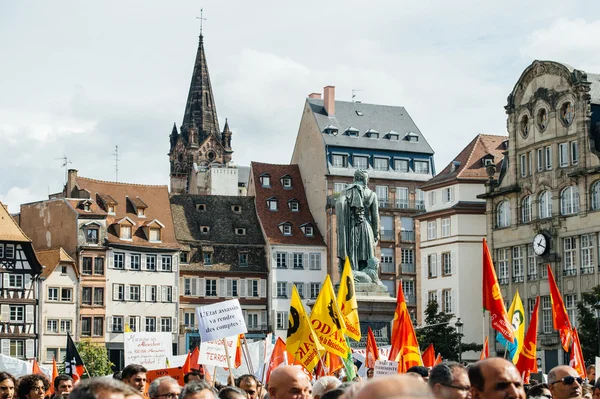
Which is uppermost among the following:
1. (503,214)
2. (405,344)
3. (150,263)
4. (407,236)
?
(407,236)

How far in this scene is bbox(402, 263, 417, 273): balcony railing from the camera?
312 ft

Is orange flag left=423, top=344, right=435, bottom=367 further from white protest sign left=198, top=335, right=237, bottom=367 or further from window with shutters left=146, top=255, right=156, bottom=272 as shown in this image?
window with shutters left=146, top=255, right=156, bottom=272

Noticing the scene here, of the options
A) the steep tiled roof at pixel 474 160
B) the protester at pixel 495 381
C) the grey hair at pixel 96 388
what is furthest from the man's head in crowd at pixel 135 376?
the steep tiled roof at pixel 474 160

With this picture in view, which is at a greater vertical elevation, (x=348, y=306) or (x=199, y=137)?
(x=199, y=137)

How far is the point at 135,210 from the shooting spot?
91438 mm

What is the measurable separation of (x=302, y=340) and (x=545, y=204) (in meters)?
55.4

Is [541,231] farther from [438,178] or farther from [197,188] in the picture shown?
[197,188]

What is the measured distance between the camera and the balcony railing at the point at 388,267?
9394cm

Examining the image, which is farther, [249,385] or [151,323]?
[151,323]

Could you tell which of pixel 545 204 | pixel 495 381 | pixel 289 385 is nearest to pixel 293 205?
pixel 545 204

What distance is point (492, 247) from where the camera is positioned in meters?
79.2

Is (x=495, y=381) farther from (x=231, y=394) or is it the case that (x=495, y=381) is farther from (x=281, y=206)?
(x=281, y=206)

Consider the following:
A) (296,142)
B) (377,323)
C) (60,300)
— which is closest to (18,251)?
(60,300)

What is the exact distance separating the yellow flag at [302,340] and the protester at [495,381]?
12614mm
